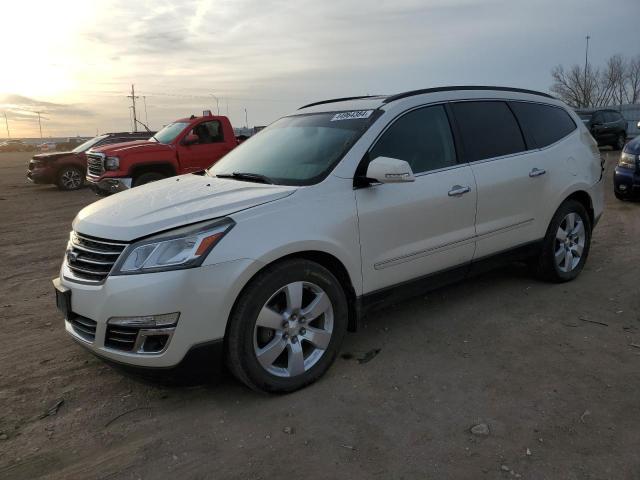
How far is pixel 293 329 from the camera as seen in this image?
10.2 ft

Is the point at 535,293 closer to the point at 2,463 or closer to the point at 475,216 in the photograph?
the point at 475,216

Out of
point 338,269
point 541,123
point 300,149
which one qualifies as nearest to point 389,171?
point 338,269

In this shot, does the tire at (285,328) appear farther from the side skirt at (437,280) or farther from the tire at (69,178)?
the tire at (69,178)

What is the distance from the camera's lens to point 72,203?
12.9 meters

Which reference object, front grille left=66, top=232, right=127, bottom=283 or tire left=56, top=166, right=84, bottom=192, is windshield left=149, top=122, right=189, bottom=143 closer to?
tire left=56, top=166, right=84, bottom=192

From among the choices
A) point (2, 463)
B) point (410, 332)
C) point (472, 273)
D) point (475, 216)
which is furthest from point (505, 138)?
point (2, 463)

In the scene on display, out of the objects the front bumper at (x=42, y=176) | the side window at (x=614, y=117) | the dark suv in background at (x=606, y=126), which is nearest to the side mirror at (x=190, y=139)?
the front bumper at (x=42, y=176)

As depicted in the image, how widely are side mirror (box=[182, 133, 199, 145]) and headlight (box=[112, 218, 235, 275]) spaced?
8.82 metres

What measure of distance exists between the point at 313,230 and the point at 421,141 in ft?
4.12

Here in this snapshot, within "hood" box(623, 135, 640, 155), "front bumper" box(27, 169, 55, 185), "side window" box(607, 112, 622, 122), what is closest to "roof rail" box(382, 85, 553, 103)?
"hood" box(623, 135, 640, 155)

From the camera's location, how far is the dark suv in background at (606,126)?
20.5 meters

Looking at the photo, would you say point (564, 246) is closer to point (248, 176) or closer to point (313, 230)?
point (313, 230)

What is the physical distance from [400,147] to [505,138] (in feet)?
4.04

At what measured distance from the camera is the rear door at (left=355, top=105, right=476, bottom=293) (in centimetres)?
347
